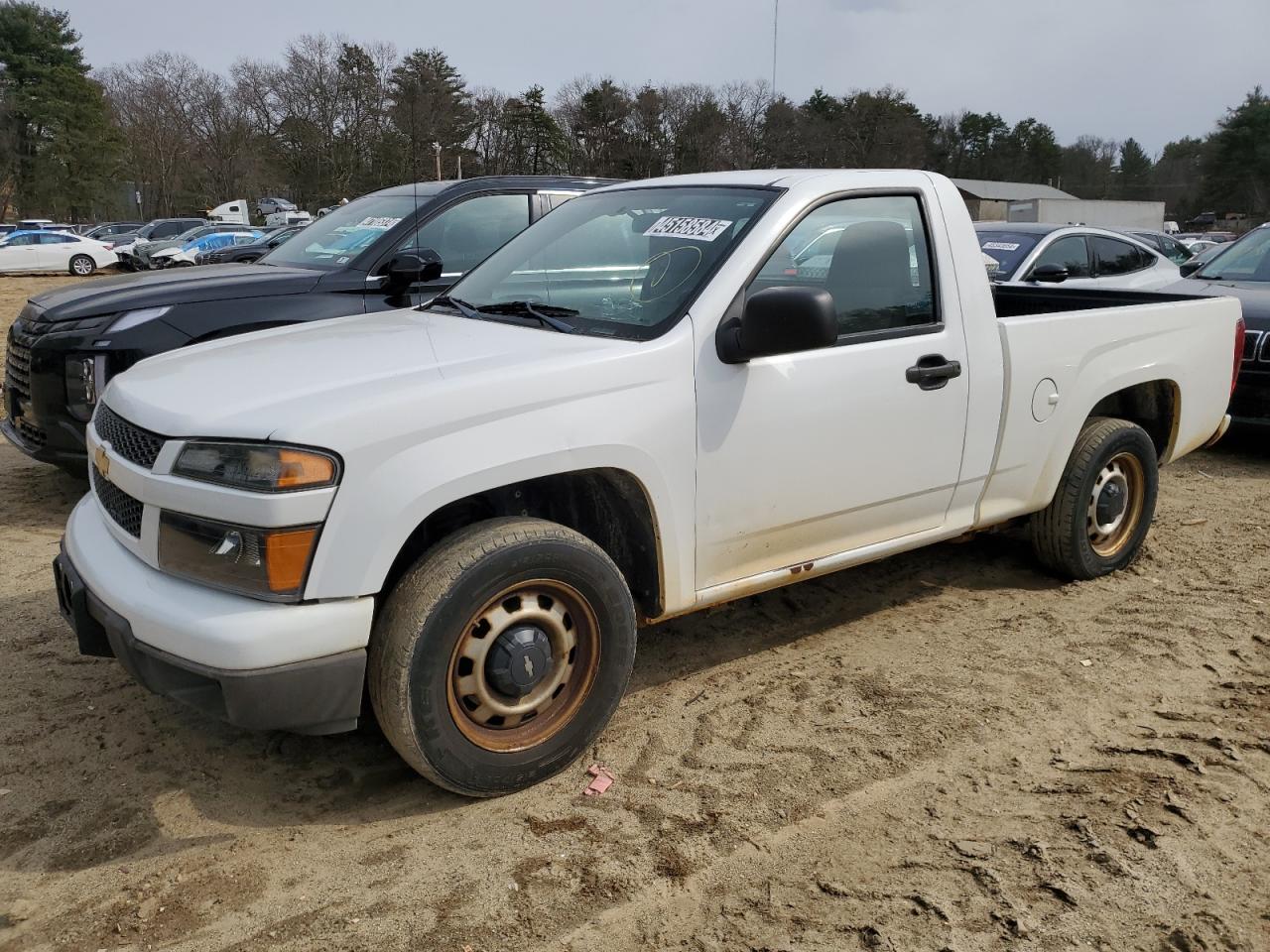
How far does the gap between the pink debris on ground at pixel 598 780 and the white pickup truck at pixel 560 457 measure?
0.37 ft

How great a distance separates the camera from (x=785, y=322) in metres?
3.16

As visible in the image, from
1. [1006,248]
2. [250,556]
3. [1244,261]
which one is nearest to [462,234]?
[250,556]

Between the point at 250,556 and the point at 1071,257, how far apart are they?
923cm

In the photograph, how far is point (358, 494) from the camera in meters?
2.66

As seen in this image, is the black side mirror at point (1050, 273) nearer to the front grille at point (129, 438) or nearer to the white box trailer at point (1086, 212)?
the front grille at point (129, 438)

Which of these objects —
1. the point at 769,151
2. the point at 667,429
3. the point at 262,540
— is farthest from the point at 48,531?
the point at 769,151

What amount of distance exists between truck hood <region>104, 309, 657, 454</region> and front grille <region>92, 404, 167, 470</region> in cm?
4

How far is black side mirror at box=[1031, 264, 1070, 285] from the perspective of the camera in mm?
8906

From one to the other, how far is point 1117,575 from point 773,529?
2.48m

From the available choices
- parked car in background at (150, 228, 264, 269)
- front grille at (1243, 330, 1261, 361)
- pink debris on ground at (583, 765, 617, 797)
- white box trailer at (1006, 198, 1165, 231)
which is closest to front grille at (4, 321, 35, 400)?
pink debris on ground at (583, 765, 617, 797)

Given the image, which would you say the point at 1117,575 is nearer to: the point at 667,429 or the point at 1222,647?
the point at 1222,647

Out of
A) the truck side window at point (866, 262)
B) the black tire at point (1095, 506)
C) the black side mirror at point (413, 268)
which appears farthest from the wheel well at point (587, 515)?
the black side mirror at point (413, 268)

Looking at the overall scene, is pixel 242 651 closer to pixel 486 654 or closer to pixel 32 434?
pixel 486 654

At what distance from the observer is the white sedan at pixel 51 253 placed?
27891mm
